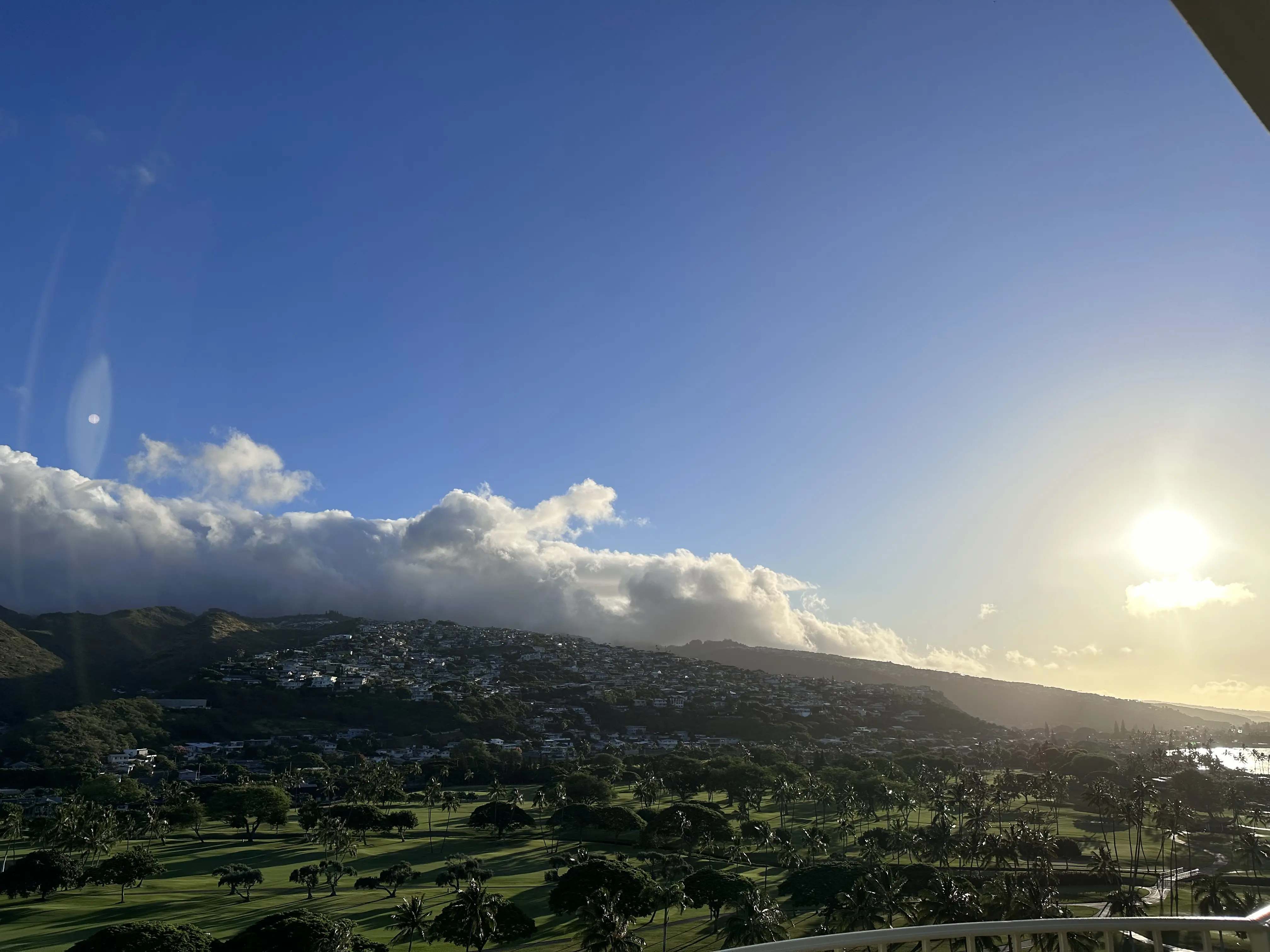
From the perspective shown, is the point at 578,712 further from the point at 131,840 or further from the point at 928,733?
the point at 131,840

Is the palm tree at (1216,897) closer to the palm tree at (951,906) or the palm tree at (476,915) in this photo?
the palm tree at (951,906)

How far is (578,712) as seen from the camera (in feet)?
604

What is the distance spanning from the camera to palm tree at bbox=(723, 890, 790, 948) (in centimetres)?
3459

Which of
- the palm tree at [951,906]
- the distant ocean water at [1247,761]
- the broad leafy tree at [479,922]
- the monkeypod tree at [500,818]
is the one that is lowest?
the distant ocean water at [1247,761]

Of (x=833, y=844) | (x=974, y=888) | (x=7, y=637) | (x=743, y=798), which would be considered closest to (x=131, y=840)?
(x=743, y=798)

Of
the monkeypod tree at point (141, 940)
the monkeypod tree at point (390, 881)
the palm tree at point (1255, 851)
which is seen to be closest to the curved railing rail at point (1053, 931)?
the monkeypod tree at point (141, 940)

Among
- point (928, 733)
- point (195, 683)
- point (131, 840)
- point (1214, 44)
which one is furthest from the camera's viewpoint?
point (928, 733)

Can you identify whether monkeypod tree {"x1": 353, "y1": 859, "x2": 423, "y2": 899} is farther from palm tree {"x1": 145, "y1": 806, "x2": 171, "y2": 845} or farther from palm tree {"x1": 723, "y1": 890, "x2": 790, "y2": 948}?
palm tree {"x1": 145, "y1": 806, "x2": 171, "y2": 845}

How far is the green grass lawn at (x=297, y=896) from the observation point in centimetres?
3947

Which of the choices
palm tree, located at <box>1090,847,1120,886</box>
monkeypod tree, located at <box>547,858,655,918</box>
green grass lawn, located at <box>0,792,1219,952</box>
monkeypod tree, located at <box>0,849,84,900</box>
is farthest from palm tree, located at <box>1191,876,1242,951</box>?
monkeypod tree, located at <box>0,849,84,900</box>

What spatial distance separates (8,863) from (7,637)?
187585 millimetres

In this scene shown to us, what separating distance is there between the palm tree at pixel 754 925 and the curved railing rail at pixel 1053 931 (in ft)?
105

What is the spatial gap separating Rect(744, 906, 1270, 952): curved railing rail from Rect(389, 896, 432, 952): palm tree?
37123mm

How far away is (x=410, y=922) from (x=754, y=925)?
15.9 metres
